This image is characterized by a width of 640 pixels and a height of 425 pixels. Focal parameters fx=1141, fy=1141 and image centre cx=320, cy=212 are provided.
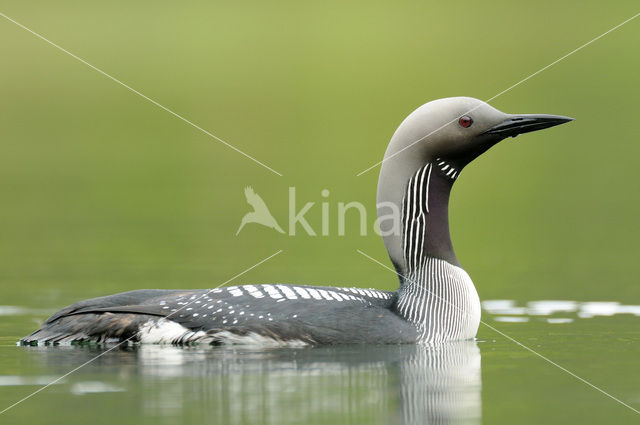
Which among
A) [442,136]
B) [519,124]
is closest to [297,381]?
[442,136]

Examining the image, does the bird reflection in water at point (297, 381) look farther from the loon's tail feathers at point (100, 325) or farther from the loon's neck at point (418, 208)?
the loon's neck at point (418, 208)

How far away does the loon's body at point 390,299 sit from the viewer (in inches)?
241

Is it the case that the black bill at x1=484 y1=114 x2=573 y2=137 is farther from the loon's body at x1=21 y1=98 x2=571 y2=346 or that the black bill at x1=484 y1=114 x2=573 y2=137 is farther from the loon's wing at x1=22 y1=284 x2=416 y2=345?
the loon's wing at x1=22 y1=284 x2=416 y2=345

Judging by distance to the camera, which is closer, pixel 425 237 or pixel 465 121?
pixel 465 121

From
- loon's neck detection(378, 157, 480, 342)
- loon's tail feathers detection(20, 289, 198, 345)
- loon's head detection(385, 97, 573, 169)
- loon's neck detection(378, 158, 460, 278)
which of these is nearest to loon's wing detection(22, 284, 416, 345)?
loon's tail feathers detection(20, 289, 198, 345)

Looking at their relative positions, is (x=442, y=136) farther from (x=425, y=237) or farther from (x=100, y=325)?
(x=100, y=325)

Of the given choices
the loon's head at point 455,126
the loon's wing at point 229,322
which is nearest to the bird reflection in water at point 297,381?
the loon's wing at point 229,322

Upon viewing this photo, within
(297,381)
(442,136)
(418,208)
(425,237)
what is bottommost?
(297,381)

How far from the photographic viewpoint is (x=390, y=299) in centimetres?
654

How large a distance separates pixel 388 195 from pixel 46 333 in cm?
208

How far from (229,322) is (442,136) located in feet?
5.33

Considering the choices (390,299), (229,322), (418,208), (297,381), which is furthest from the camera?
(418,208)

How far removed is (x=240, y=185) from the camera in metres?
14.2

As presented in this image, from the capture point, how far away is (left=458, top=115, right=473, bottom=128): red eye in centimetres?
655
